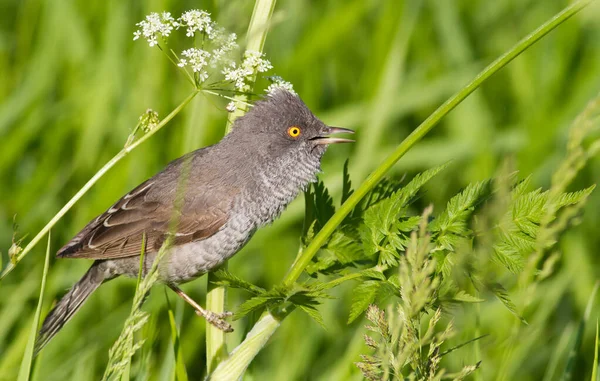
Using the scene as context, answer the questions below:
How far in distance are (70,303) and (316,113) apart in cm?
232

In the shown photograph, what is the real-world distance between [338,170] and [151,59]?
1.38 meters

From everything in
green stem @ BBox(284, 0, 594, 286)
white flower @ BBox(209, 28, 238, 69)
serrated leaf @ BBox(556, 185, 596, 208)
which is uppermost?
white flower @ BBox(209, 28, 238, 69)

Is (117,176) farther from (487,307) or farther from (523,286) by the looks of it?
(523,286)

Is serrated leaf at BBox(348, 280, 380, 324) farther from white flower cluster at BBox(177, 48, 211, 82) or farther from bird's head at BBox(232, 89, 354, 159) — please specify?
bird's head at BBox(232, 89, 354, 159)

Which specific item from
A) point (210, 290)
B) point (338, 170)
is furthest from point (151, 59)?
point (210, 290)

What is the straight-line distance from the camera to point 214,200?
12.5ft

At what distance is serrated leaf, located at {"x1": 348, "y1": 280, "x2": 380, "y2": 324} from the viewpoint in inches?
94.9

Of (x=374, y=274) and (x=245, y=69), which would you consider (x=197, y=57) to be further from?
(x=374, y=274)

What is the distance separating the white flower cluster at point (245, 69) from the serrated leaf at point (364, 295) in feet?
2.44

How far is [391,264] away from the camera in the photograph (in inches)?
99.0

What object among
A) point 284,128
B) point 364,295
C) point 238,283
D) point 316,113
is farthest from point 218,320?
point 316,113

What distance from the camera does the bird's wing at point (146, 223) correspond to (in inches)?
148

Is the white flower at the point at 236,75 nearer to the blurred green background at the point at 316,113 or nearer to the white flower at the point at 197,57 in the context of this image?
the white flower at the point at 197,57

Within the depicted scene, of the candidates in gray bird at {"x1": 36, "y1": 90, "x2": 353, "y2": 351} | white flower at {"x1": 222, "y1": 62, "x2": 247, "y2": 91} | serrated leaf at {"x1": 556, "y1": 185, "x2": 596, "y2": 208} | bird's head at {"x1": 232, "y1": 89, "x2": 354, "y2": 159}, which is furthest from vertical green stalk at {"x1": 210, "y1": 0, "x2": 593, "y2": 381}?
bird's head at {"x1": 232, "y1": 89, "x2": 354, "y2": 159}
